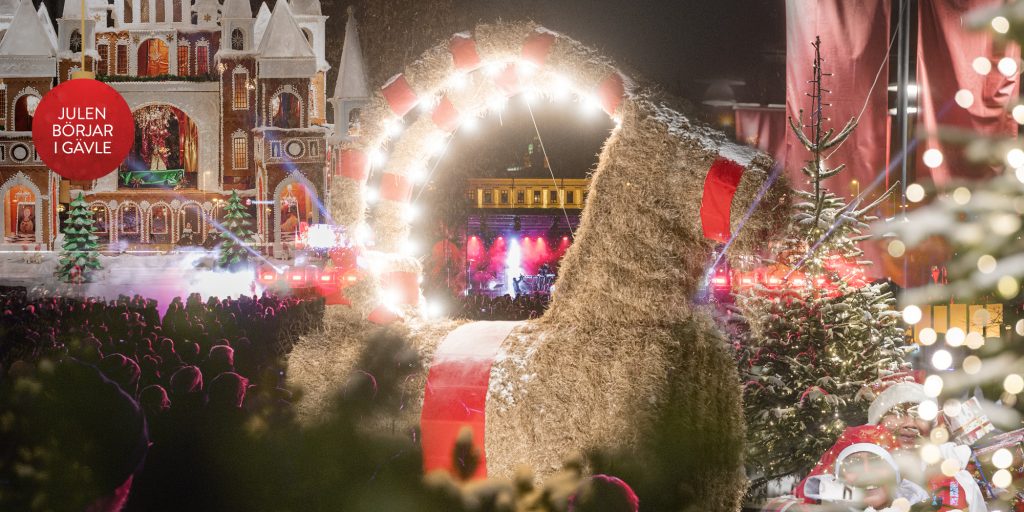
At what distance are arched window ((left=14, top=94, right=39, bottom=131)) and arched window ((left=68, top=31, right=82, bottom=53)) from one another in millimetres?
1897

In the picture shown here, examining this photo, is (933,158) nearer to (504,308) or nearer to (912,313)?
(912,313)

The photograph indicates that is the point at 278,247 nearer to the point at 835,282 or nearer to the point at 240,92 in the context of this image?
the point at 240,92

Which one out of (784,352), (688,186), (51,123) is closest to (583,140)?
(51,123)

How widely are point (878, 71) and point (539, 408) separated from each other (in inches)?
223

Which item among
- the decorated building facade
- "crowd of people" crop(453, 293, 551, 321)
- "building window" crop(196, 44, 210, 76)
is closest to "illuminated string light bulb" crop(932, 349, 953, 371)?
"crowd of people" crop(453, 293, 551, 321)

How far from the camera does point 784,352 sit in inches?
192

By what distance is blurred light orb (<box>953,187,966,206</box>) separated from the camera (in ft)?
3.72

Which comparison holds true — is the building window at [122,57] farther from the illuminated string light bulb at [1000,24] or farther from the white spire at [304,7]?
the illuminated string light bulb at [1000,24]

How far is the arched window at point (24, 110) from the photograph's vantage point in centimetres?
2506

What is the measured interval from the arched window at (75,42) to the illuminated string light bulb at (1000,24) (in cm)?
2893

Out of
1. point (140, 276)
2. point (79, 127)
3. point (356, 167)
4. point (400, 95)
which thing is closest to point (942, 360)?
point (400, 95)

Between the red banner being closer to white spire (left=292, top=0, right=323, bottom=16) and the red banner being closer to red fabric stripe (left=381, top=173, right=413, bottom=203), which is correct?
red fabric stripe (left=381, top=173, right=413, bottom=203)

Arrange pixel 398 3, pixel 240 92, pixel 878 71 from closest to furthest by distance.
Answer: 1. pixel 878 71
2. pixel 398 3
3. pixel 240 92

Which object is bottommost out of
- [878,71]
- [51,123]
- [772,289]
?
[772,289]
